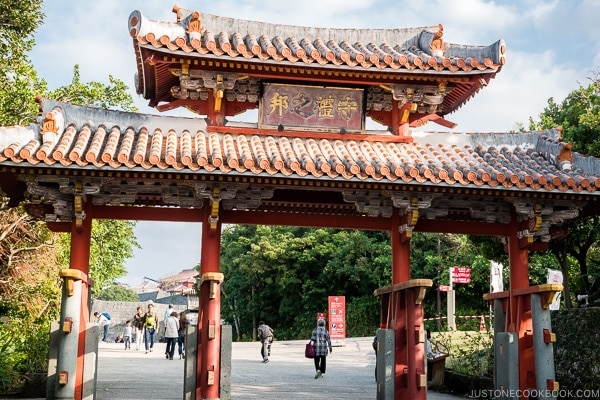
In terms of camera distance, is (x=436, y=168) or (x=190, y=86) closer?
(x=436, y=168)

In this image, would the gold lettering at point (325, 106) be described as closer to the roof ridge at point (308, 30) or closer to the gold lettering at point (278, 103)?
the gold lettering at point (278, 103)

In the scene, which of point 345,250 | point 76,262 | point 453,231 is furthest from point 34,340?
point 345,250

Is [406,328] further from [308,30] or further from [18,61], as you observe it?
[18,61]

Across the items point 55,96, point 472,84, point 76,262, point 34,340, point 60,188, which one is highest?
point 55,96

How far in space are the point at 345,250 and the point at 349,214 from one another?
30439mm

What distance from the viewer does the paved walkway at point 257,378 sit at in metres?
14.3

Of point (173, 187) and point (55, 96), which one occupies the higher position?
point (55, 96)

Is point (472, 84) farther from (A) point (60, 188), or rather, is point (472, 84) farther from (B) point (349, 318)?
(B) point (349, 318)

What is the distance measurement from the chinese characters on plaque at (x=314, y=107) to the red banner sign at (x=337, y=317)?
20.9 metres

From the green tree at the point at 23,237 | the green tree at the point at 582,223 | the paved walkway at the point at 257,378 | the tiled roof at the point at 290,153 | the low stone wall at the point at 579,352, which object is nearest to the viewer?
the tiled roof at the point at 290,153

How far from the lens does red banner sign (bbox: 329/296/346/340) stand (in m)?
33.4

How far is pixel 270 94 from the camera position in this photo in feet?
44.3

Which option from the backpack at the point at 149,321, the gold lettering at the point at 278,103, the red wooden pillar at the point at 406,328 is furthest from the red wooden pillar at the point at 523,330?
the backpack at the point at 149,321

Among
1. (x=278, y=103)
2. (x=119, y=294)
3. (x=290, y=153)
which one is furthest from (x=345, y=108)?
(x=119, y=294)
